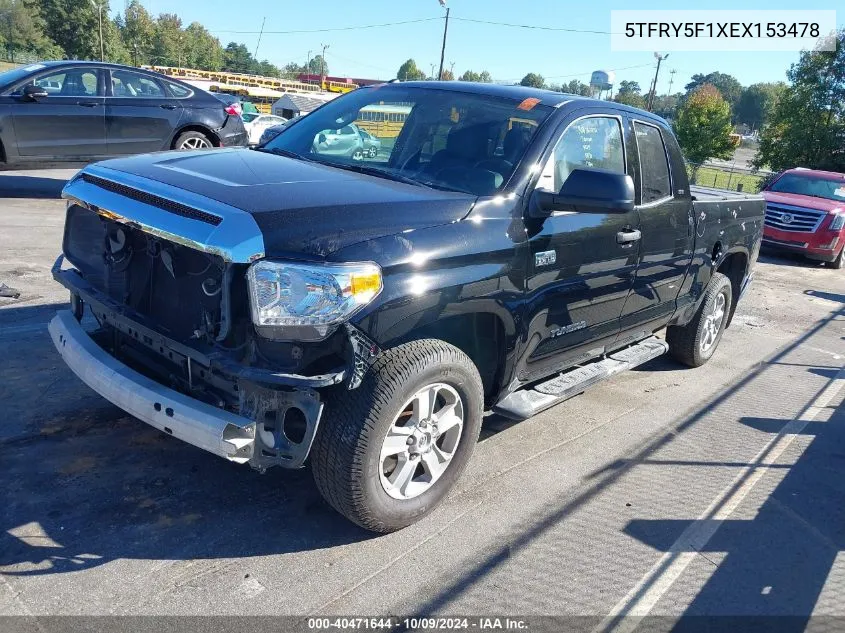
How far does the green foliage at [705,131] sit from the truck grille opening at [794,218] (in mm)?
33370

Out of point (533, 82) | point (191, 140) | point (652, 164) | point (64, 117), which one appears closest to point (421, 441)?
point (652, 164)

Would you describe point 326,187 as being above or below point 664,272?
above

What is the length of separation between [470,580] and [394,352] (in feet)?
3.34

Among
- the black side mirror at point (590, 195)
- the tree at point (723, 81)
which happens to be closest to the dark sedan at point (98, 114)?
the black side mirror at point (590, 195)

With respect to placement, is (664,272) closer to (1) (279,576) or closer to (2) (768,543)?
(2) (768,543)

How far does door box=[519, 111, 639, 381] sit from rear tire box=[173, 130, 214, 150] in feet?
25.6

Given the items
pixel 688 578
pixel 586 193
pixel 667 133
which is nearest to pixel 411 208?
pixel 586 193

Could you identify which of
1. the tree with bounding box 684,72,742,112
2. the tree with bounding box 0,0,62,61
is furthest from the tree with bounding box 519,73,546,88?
the tree with bounding box 684,72,742,112

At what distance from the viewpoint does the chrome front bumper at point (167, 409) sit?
2.82m

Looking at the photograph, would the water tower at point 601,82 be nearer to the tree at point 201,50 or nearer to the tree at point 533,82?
the tree at point 533,82

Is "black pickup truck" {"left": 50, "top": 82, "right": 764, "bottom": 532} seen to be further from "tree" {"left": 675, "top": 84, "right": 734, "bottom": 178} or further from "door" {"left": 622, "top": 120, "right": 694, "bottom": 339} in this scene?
"tree" {"left": 675, "top": 84, "right": 734, "bottom": 178}

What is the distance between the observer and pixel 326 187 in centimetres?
335

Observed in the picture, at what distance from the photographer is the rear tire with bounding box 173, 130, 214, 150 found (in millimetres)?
10773

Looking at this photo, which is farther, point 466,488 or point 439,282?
point 466,488
